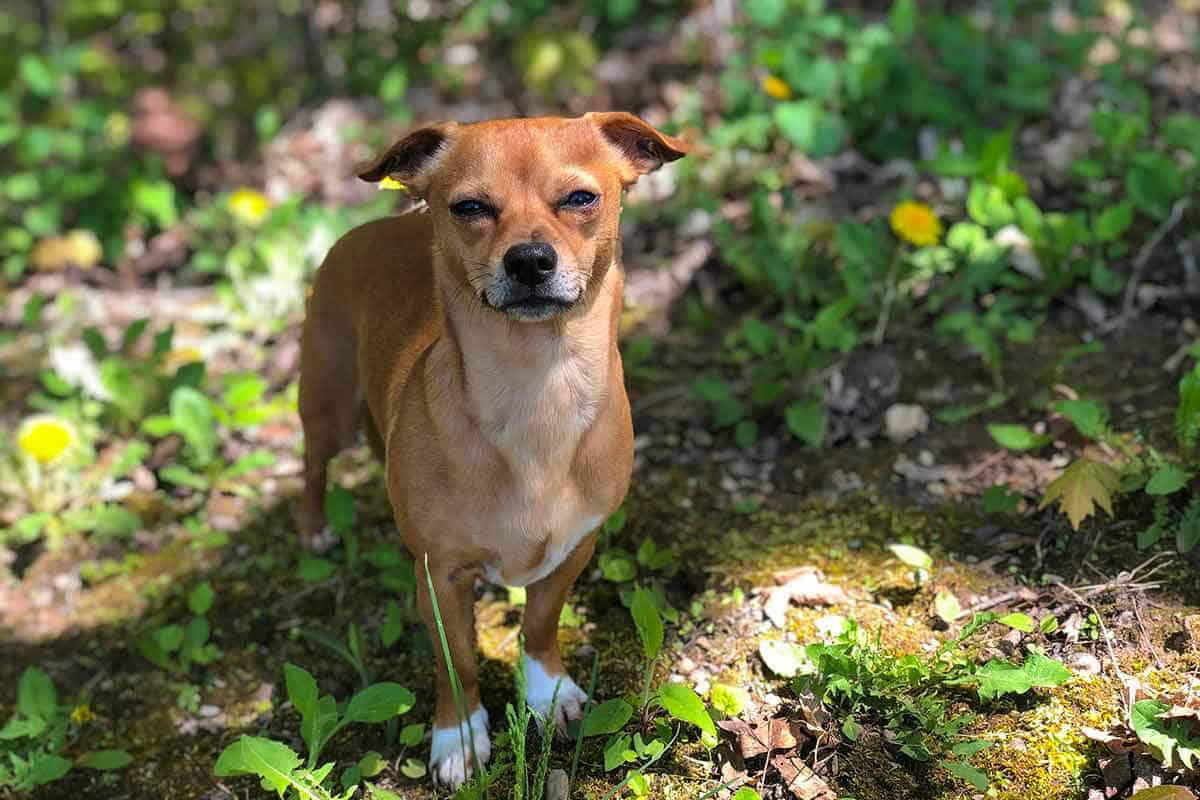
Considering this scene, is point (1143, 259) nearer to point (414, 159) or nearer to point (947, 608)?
point (947, 608)

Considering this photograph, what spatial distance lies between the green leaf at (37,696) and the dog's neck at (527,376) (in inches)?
64.6

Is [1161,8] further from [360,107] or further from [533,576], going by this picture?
[533,576]

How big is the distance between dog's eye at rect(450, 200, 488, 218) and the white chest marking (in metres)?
0.78

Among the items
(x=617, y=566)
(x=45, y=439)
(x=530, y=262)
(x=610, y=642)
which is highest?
(x=530, y=262)

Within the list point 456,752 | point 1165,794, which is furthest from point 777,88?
point 1165,794

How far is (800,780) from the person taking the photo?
2615 mm

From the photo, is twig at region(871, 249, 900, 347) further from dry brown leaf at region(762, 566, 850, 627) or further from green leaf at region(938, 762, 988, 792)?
green leaf at region(938, 762, 988, 792)

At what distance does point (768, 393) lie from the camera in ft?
12.8

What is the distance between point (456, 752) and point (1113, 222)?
2.99 metres

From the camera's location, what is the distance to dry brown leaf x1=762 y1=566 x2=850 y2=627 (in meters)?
3.10

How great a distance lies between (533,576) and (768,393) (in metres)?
1.43

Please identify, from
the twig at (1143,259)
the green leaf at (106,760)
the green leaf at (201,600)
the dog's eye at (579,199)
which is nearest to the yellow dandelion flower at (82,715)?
the green leaf at (106,760)

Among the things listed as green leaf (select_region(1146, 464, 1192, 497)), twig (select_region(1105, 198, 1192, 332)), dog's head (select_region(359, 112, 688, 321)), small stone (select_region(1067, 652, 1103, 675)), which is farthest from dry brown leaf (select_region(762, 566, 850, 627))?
twig (select_region(1105, 198, 1192, 332))

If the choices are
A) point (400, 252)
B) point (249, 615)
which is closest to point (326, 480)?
point (249, 615)
